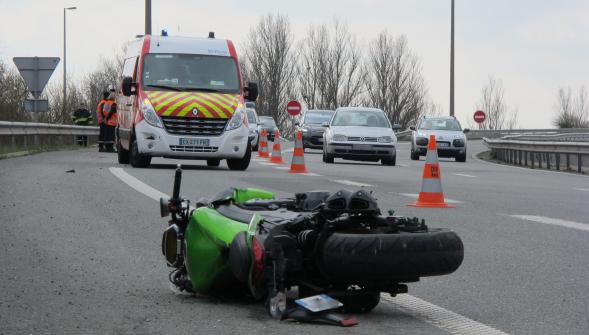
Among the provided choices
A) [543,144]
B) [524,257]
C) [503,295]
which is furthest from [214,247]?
[543,144]

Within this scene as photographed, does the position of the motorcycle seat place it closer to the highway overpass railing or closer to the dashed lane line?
the dashed lane line

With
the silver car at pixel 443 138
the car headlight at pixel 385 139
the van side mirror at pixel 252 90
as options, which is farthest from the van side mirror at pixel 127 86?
the silver car at pixel 443 138

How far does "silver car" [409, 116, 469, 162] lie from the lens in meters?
37.5

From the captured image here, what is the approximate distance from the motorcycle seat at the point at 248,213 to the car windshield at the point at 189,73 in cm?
1671

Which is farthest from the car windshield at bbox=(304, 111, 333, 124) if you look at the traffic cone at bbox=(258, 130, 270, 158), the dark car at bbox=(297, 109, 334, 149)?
the traffic cone at bbox=(258, 130, 270, 158)

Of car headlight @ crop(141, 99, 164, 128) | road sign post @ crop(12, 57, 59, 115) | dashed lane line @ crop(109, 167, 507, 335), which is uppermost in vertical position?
road sign post @ crop(12, 57, 59, 115)

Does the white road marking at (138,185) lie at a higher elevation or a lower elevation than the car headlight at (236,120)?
lower

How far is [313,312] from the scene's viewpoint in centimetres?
571

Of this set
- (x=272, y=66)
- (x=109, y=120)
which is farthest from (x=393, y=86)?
(x=109, y=120)

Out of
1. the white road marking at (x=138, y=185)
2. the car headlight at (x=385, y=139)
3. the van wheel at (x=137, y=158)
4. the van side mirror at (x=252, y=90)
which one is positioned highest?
the van side mirror at (x=252, y=90)

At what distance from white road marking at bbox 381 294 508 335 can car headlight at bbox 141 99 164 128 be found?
1644cm

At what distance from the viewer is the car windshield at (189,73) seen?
23.3m

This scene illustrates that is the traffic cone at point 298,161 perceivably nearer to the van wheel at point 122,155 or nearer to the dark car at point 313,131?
the van wheel at point 122,155

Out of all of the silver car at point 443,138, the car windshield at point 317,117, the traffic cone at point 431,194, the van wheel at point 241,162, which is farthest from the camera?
the car windshield at point 317,117
